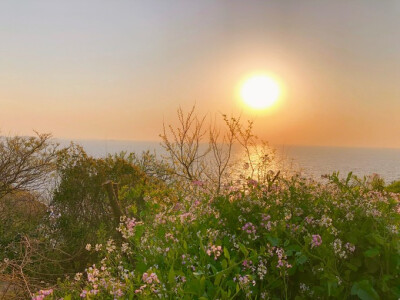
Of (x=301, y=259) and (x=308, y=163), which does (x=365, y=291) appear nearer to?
(x=301, y=259)

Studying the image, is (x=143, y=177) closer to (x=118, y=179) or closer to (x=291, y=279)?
(x=118, y=179)

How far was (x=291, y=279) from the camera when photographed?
3188mm

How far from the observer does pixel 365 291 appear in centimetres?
257

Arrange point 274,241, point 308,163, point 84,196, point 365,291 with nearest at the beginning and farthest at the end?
1. point 365,291
2. point 274,241
3. point 84,196
4. point 308,163

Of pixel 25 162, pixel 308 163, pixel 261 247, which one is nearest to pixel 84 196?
pixel 25 162

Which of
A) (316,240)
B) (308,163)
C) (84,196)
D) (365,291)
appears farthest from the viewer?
(308,163)

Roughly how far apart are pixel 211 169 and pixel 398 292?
26.8ft

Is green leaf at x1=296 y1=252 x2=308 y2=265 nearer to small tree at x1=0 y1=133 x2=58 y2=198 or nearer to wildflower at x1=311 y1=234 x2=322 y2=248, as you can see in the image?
wildflower at x1=311 y1=234 x2=322 y2=248

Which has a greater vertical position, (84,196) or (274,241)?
(274,241)

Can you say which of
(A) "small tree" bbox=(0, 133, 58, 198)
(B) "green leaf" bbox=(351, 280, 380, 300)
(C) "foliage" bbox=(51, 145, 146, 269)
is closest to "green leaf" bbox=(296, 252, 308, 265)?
(B) "green leaf" bbox=(351, 280, 380, 300)

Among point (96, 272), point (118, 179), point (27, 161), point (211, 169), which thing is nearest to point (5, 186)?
point (27, 161)

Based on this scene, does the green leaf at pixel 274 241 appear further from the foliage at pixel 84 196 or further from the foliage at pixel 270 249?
the foliage at pixel 84 196

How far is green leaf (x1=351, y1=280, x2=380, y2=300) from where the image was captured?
8.37 ft

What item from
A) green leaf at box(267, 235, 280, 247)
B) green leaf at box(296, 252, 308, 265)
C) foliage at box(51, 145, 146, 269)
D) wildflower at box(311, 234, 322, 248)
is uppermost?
wildflower at box(311, 234, 322, 248)
